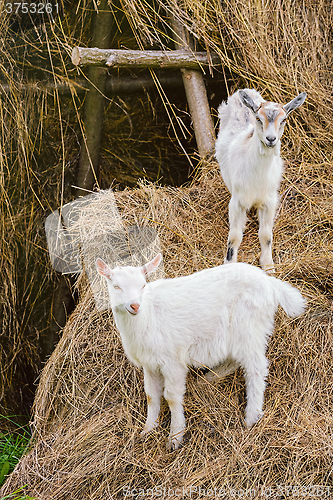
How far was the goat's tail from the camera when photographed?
3617mm

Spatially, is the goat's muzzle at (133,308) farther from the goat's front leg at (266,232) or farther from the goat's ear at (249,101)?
the goat's ear at (249,101)

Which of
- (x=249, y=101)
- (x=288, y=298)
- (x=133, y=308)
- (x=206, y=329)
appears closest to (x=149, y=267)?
(x=133, y=308)

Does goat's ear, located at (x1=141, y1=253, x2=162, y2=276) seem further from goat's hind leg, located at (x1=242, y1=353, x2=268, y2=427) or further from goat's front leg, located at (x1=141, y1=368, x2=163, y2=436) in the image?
goat's hind leg, located at (x1=242, y1=353, x2=268, y2=427)

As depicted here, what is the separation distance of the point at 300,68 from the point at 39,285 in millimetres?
3943

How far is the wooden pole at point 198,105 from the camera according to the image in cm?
553

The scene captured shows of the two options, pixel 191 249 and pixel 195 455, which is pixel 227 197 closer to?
pixel 191 249

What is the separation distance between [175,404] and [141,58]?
338 centimetres

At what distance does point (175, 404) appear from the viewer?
3.52 meters

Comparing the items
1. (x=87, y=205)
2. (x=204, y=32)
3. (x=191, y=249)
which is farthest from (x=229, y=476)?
(x=204, y=32)

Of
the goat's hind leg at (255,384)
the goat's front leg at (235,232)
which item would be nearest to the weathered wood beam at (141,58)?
the goat's front leg at (235,232)

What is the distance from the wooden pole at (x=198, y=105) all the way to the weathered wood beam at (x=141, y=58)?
0.12 metres

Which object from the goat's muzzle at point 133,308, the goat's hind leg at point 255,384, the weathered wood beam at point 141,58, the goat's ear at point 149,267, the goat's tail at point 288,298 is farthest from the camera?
the weathered wood beam at point 141,58

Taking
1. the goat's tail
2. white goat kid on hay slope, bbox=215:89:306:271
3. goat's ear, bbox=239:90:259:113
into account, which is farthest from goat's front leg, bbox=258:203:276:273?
goat's ear, bbox=239:90:259:113

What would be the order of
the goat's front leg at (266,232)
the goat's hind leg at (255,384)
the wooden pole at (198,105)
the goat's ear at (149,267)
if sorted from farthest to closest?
the wooden pole at (198,105) → the goat's front leg at (266,232) → the goat's hind leg at (255,384) → the goat's ear at (149,267)
